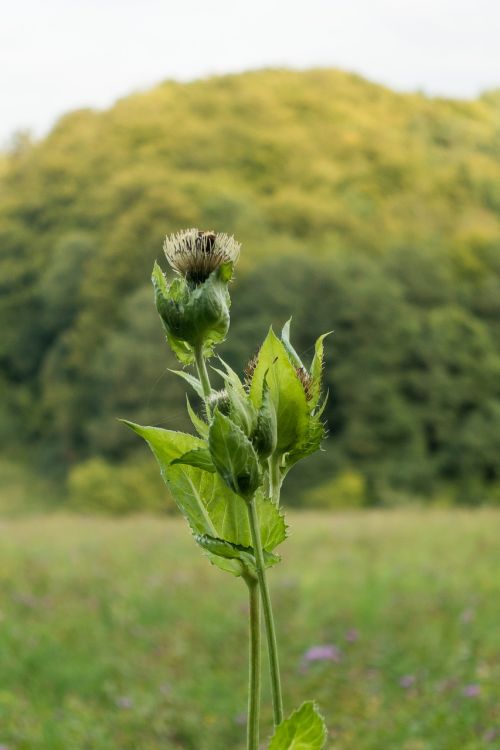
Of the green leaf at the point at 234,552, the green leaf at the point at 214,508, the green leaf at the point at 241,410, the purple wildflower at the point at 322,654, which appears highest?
the green leaf at the point at 241,410

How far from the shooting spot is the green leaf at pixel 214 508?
1.04 meters

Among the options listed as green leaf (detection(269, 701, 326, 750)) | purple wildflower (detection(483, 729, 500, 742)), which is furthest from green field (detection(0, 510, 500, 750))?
green leaf (detection(269, 701, 326, 750))

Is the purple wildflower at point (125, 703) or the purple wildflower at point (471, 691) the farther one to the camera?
the purple wildflower at point (125, 703)

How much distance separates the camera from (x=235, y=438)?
35.9 inches

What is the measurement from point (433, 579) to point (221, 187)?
3333 cm

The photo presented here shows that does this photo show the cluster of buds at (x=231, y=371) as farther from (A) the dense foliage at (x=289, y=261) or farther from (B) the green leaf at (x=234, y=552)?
(A) the dense foliage at (x=289, y=261)

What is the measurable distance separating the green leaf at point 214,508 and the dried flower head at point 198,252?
19 cm

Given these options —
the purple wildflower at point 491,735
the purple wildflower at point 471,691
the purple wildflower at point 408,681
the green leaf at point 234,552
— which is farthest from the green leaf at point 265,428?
the purple wildflower at point 408,681

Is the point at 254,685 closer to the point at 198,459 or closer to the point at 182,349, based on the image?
the point at 198,459

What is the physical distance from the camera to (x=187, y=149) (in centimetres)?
4366

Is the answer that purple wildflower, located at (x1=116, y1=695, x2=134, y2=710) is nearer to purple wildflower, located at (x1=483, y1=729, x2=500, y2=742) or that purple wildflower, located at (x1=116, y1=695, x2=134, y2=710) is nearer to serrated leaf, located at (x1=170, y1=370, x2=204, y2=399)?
purple wildflower, located at (x1=483, y1=729, x2=500, y2=742)

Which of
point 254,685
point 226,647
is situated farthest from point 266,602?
point 226,647

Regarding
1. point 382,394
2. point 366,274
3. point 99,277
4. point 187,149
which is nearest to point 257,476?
point 382,394

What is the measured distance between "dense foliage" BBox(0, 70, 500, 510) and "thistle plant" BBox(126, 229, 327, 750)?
2244 cm
